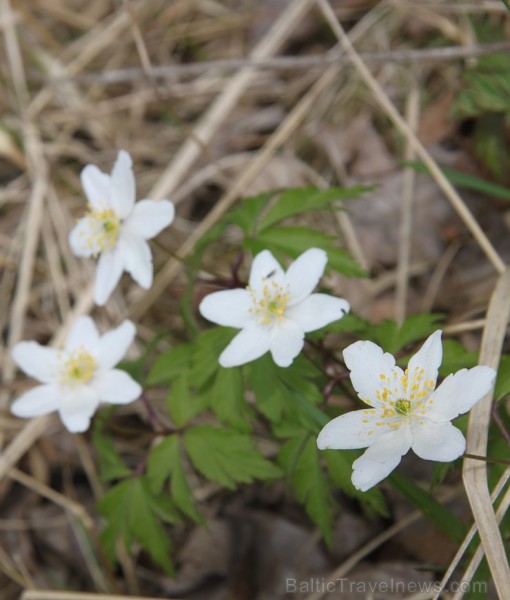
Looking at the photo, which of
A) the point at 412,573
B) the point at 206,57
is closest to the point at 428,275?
the point at 412,573

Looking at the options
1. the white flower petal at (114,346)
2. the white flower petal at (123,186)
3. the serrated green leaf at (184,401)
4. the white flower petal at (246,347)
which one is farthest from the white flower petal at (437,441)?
the white flower petal at (123,186)

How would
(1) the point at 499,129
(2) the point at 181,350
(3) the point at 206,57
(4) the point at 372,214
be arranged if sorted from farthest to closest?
1. (3) the point at 206,57
2. (4) the point at 372,214
3. (1) the point at 499,129
4. (2) the point at 181,350

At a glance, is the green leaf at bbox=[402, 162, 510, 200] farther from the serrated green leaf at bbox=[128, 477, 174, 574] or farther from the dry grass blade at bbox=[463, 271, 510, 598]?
the serrated green leaf at bbox=[128, 477, 174, 574]

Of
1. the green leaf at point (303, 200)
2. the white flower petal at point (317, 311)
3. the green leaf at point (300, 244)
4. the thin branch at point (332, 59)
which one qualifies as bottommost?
the white flower petal at point (317, 311)

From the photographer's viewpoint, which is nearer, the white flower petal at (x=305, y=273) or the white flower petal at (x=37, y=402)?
the white flower petal at (x=305, y=273)

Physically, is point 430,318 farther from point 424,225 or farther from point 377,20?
point 377,20

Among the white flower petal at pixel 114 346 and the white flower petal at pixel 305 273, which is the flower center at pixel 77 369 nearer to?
the white flower petal at pixel 114 346
